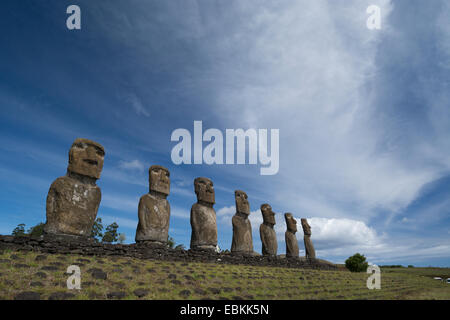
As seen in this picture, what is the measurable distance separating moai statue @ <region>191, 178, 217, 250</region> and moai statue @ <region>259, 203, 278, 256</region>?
17.3ft

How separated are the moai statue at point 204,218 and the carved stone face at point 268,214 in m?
5.65

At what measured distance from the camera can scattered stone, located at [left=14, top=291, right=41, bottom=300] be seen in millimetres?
5750

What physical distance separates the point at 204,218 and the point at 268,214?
271 inches

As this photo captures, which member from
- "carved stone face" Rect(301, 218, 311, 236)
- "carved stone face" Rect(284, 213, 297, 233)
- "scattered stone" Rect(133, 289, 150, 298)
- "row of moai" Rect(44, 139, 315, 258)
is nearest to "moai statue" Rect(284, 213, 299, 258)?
"carved stone face" Rect(284, 213, 297, 233)

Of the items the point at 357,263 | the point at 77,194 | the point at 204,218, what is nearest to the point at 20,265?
the point at 77,194

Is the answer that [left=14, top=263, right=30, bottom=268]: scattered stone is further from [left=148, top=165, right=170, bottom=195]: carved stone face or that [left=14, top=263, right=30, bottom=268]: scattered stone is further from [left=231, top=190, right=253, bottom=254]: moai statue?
[left=231, top=190, right=253, bottom=254]: moai statue

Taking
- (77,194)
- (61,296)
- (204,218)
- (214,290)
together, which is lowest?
(214,290)

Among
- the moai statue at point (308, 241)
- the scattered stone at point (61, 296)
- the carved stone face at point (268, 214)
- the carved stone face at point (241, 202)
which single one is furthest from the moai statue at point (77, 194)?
the moai statue at point (308, 241)

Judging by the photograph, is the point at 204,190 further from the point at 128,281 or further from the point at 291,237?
the point at 291,237

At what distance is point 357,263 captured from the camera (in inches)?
1318

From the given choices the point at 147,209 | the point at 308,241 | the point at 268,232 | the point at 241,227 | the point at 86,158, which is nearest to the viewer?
the point at 86,158

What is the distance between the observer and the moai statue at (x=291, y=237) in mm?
22688

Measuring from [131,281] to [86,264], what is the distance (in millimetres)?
1693
